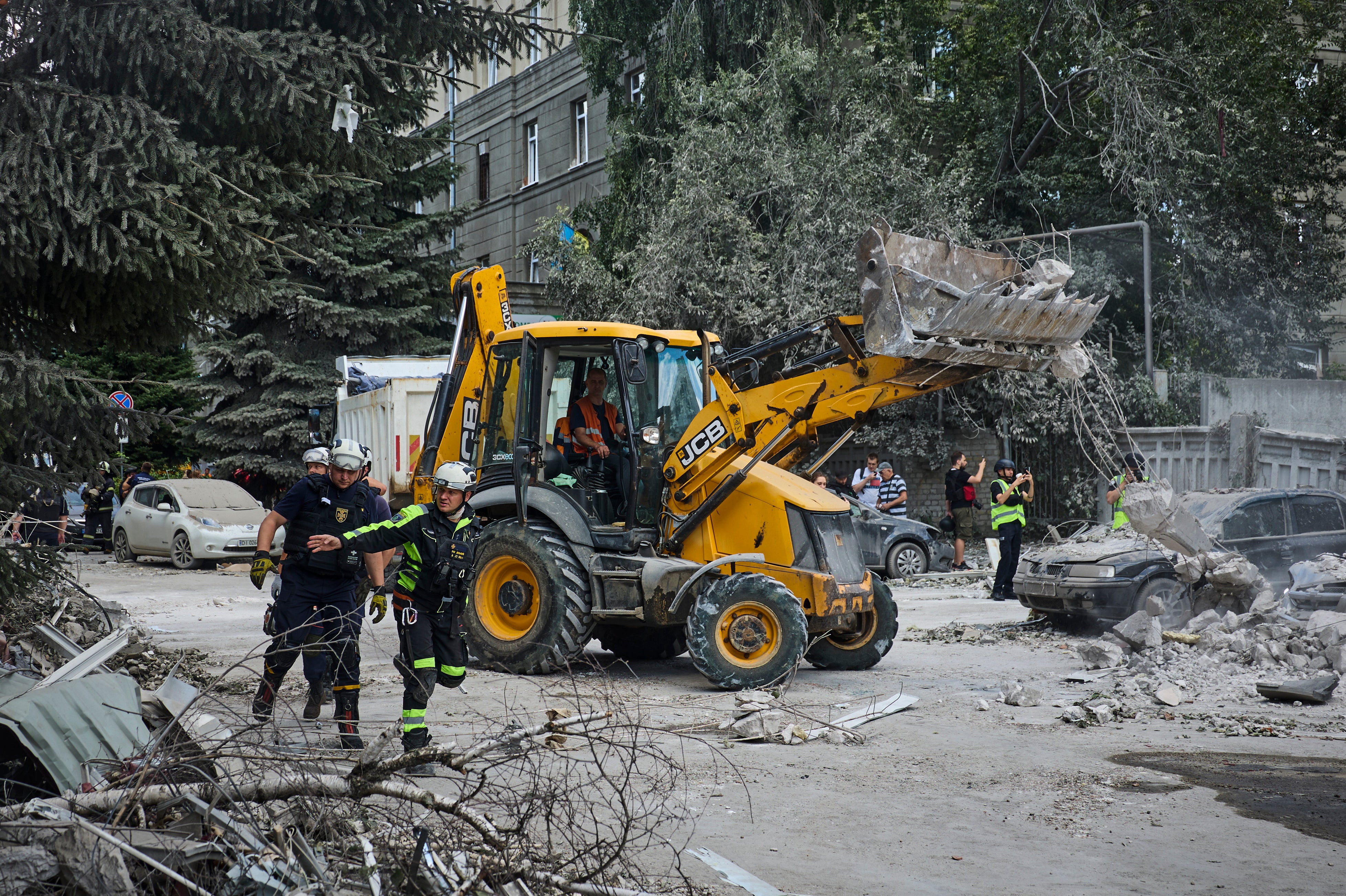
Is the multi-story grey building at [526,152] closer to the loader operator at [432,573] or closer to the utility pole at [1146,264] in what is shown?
the utility pole at [1146,264]

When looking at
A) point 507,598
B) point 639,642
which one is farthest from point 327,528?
point 639,642

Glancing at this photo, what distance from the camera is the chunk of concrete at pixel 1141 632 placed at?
10.4 meters

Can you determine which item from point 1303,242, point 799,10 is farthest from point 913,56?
point 1303,242

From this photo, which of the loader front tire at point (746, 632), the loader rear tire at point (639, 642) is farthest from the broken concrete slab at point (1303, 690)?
the loader rear tire at point (639, 642)

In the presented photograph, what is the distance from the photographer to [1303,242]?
24.4m

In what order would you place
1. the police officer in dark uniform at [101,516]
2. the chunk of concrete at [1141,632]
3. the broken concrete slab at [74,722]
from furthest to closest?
1. the police officer in dark uniform at [101,516]
2. the chunk of concrete at [1141,632]
3. the broken concrete slab at [74,722]

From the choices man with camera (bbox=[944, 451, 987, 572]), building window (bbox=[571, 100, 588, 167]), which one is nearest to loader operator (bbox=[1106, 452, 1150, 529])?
man with camera (bbox=[944, 451, 987, 572])

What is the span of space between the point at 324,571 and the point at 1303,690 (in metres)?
6.81

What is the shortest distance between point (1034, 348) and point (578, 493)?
3.75m

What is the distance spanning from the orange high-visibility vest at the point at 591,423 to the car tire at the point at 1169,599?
539cm

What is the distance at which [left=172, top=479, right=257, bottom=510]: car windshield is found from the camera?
66.0 ft

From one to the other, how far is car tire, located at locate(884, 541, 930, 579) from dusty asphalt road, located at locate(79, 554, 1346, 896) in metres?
7.04

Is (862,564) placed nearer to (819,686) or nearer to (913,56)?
(819,686)

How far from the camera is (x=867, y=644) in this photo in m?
10.1
